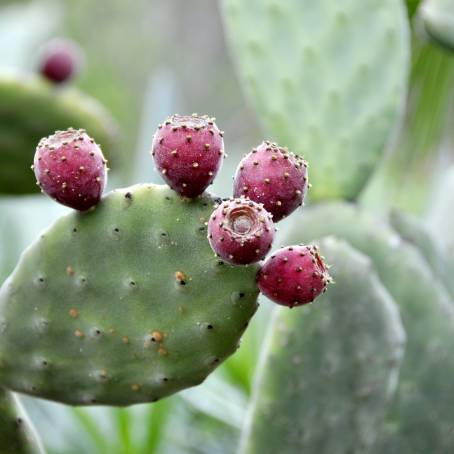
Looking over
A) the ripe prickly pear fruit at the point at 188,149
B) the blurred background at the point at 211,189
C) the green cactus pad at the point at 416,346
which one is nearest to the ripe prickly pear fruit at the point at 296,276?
the ripe prickly pear fruit at the point at 188,149

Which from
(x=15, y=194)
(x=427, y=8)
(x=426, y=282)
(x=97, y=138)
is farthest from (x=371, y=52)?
(x=15, y=194)

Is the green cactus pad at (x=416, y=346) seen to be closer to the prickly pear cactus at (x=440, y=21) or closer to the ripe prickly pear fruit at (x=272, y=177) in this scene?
the prickly pear cactus at (x=440, y=21)

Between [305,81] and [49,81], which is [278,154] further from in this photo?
[49,81]

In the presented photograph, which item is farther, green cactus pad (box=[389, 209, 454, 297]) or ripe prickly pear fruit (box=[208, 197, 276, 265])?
green cactus pad (box=[389, 209, 454, 297])

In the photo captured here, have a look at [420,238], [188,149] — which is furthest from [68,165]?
[420,238]

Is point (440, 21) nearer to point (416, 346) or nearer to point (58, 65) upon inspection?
point (416, 346)

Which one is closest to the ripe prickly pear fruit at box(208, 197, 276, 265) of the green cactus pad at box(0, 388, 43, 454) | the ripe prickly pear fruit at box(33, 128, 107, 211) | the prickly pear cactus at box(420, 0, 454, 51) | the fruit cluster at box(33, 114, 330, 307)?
the fruit cluster at box(33, 114, 330, 307)

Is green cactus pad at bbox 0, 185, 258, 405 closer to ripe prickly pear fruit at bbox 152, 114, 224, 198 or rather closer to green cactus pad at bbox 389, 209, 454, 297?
ripe prickly pear fruit at bbox 152, 114, 224, 198
